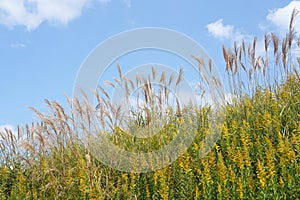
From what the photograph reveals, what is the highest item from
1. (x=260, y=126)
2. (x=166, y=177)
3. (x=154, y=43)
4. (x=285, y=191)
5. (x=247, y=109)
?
(x=154, y=43)

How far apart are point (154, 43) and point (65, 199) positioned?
2.40 meters

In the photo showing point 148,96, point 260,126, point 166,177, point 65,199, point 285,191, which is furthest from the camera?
point 148,96

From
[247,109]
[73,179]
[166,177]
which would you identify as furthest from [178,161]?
[247,109]

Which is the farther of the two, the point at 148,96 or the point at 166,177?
the point at 148,96

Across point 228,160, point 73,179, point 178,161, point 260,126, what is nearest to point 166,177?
point 178,161

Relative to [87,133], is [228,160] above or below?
below

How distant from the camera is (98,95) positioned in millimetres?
5352

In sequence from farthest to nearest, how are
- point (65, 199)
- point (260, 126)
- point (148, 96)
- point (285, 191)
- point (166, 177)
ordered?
point (148, 96)
point (260, 126)
point (65, 199)
point (166, 177)
point (285, 191)

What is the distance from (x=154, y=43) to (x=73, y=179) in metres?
2.18

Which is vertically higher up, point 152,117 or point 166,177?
point 152,117

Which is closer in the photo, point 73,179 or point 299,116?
point 73,179

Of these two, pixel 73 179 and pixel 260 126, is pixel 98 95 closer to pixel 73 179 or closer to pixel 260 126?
pixel 73 179

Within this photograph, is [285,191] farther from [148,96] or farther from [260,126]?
[148,96]

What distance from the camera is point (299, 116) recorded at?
525 centimetres
